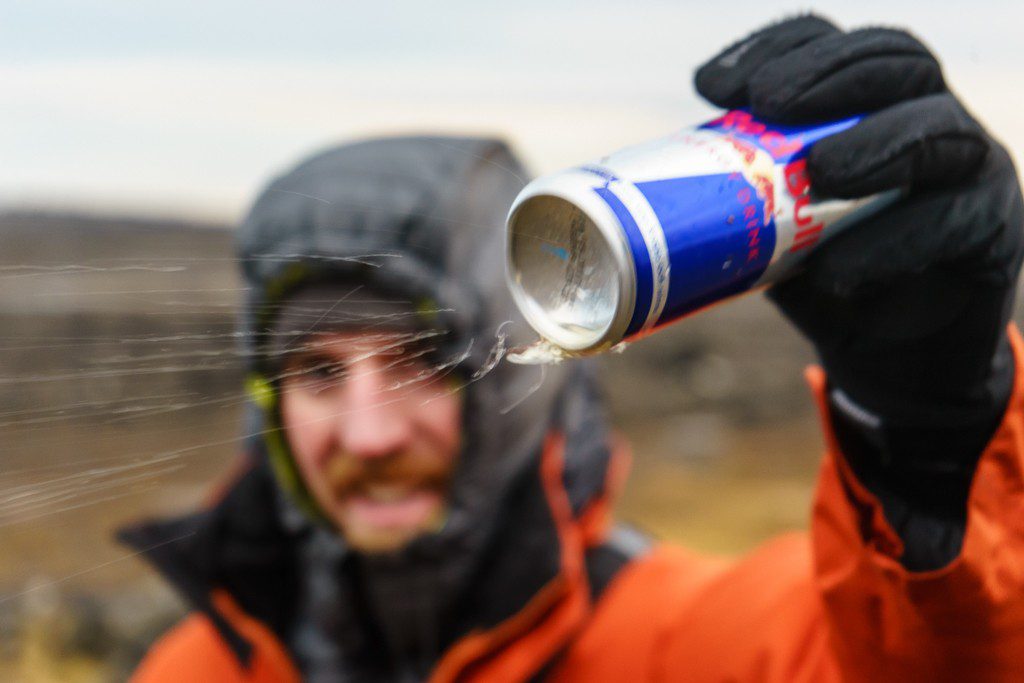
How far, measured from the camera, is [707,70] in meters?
1.22

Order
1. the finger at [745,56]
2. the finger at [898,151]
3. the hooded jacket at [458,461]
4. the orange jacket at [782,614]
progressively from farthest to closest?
1. the hooded jacket at [458,461]
2. the orange jacket at [782,614]
3. the finger at [745,56]
4. the finger at [898,151]

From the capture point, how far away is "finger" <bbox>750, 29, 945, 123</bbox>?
108 centimetres

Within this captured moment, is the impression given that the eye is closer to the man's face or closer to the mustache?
the man's face

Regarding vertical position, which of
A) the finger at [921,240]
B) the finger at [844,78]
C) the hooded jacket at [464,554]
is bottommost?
the hooded jacket at [464,554]

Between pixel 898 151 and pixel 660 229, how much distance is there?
34 cm

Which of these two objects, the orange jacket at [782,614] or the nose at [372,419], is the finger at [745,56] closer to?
the orange jacket at [782,614]

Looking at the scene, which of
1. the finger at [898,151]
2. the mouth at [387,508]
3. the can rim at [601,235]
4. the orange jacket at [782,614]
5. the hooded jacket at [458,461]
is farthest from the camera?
the mouth at [387,508]

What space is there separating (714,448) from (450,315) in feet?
26.4

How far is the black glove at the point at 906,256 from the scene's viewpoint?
3.54ft

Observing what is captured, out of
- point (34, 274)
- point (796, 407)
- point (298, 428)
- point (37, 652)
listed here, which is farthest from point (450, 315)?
point (796, 407)

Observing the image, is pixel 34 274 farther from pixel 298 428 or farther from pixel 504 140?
pixel 504 140

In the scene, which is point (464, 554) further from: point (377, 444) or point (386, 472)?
point (377, 444)

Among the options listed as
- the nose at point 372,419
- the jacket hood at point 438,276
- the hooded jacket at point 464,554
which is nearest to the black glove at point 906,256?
the hooded jacket at point 464,554

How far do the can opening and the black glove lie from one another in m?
0.31
